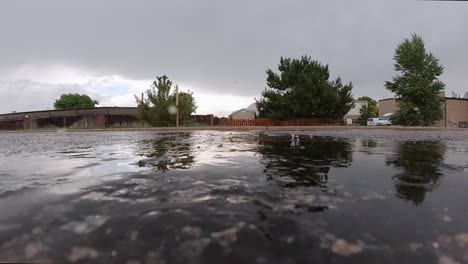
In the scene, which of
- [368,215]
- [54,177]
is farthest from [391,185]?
[54,177]

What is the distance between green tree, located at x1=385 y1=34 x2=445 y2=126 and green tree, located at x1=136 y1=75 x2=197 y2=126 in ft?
84.0

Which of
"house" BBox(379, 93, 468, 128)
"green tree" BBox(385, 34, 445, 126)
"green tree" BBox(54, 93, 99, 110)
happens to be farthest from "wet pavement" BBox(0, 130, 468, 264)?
"green tree" BBox(54, 93, 99, 110)

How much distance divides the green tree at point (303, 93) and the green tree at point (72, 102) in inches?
2455

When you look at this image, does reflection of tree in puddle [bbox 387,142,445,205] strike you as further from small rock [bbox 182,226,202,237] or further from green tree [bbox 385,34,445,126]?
green tree [bbox 385,34,445,126]

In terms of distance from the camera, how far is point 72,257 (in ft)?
5.39

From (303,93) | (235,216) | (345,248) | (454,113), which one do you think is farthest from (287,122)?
(454,113)

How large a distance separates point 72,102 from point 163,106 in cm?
6277

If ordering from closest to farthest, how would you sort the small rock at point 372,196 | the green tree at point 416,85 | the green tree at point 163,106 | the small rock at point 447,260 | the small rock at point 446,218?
the small rock at point 447,260 < the small rock at point 446,218 < the small rock at point 372,196 < the green tree at point 163,106 < the green tree at point 416,85

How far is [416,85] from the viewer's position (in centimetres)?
3250

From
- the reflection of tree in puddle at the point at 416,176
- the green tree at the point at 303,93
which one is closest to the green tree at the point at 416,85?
the green tree at the point at 303,93

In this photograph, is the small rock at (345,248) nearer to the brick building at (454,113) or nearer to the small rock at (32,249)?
the small rock at (32,249)

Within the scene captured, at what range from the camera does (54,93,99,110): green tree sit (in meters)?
73.8

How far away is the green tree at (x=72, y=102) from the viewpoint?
73787 mm

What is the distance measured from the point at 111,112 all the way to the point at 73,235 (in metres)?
38.3
